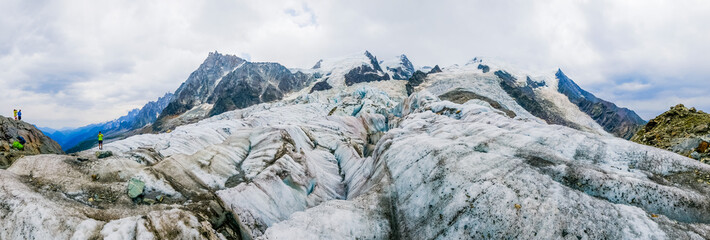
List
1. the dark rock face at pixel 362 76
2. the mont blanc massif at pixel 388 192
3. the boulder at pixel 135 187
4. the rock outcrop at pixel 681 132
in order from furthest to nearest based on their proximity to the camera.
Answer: the dark rock face at pixel 362 76, the rock outcrop at pixel 681 132, the boulder at pixel 135 187, the mont blanc massif at pixel 388 192

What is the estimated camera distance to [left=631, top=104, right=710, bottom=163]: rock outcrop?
13.7 m

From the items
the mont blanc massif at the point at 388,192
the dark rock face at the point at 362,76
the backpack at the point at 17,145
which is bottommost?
the mont blanc massif at the point at 388,192

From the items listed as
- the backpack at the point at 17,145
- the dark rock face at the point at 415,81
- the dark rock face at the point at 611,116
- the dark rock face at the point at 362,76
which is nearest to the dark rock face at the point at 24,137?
the backpack at the point at 17,145

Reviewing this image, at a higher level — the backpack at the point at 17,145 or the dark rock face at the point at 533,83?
the dark rock face at the point at 533,83

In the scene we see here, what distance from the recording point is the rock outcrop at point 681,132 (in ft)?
45.0

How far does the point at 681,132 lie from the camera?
16.7m

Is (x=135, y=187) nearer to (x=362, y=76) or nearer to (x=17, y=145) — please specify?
(x=17, y=145)

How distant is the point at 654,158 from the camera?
37.2ft

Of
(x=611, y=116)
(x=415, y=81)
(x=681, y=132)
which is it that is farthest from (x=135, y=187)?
(x=611, y=116)

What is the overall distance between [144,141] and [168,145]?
361 cm

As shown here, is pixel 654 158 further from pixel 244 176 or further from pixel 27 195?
pixel 27 195

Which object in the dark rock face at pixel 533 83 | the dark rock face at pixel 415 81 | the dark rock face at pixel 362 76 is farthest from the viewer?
the dark rock face at pixel 533 83

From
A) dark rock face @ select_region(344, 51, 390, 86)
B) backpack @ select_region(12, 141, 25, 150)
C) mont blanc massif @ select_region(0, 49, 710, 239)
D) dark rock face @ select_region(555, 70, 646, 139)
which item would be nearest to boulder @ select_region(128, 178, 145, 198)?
mont blanc massif @ select_region(0, 49, 710, 239)

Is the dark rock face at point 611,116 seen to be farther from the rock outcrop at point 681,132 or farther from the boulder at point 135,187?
the boulder at point 135,187
